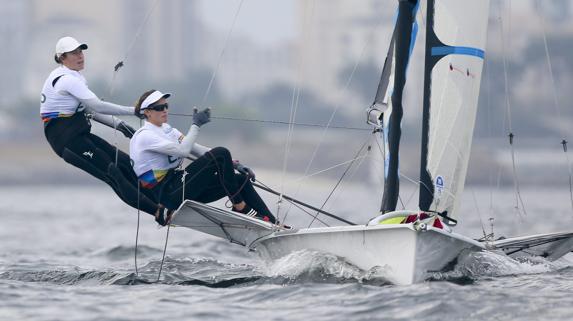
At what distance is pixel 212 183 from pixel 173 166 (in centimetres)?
28

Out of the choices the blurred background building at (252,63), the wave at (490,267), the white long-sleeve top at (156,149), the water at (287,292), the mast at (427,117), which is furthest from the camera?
the blurred background building at (252,63)

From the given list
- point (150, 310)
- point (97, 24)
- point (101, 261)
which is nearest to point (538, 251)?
point (150, 310)

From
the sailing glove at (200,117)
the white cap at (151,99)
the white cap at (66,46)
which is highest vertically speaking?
the white cap at (66,46)

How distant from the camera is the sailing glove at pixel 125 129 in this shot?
340 inches

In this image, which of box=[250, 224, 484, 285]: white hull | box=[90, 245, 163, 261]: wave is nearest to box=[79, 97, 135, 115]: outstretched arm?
box=[250, 224, 484, 285]: white hull

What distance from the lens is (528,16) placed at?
59.7 m

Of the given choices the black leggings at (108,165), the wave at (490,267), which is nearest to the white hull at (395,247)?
the wave at (490,267)

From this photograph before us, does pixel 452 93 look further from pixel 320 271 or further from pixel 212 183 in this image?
pixel 212 183

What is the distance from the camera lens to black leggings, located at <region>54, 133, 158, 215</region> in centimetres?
813

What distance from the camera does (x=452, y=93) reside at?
27.2 feet

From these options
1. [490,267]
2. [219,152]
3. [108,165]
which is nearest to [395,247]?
[490,267]

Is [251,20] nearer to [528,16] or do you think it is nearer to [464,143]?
[528,16]

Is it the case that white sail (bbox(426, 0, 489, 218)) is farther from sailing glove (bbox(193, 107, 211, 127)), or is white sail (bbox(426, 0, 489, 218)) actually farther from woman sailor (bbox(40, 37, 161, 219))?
woman sailor (bbox(40, 37, 161, 219))

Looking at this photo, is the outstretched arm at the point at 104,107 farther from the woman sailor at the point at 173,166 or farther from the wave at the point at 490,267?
the wave at the point at 490,267
